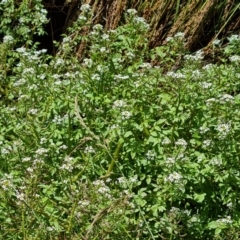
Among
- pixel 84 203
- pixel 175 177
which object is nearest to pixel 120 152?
pixel 175 177

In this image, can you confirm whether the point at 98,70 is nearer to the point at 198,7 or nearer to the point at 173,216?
the point at 173,216

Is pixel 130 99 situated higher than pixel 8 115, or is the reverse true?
pixel 130 99

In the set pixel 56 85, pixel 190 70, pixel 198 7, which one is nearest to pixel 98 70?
pixel 56 85

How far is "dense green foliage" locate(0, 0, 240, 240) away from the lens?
292 centimetres

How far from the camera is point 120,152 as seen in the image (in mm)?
3312

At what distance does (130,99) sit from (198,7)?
158 centimetres

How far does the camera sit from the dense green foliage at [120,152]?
2920 mm

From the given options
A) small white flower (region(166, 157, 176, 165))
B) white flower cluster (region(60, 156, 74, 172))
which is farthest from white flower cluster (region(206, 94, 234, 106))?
white flower cluster (region(60, 156, 74, 172))

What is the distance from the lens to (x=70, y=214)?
2.91 metres

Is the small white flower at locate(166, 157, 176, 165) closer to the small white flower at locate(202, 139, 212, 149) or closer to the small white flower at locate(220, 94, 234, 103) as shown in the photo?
the small white flower at locate(202, 139, 212, 149)

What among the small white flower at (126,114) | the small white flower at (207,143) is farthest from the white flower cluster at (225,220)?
the small white flower at (126,114)

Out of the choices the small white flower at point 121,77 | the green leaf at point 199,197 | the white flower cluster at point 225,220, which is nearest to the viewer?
the white flower cluster at point 225,220

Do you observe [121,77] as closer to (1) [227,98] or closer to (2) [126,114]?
(2) [126,114]

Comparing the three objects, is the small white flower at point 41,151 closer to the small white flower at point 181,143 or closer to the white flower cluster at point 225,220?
the small white flower at point 181,143
